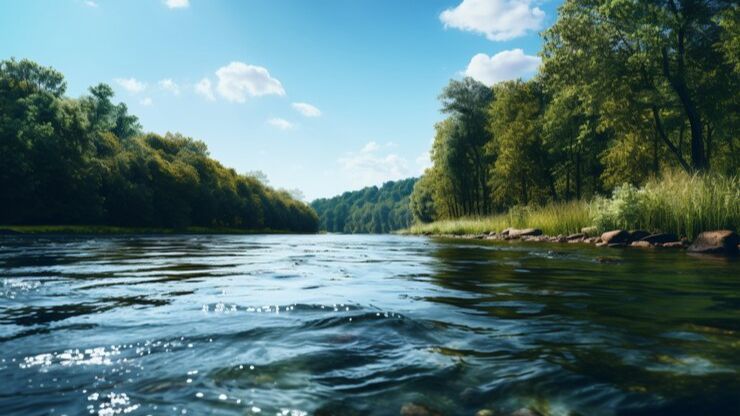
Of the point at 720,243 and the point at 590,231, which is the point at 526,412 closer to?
the point at 720,243

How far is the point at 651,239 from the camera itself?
14.7 meters

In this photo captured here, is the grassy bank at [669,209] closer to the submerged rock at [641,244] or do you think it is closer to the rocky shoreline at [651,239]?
the rocky shoreline at [651,239]

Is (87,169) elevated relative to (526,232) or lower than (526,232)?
elevated

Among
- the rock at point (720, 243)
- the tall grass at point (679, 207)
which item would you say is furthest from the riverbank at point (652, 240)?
the tall grass at point (679, 207)

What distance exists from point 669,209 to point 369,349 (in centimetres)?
1594

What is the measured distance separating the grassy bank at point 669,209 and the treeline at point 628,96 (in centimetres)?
300

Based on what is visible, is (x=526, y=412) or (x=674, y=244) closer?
(x=526, y=412)

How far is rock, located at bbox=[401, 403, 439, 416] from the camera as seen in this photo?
2115 mm

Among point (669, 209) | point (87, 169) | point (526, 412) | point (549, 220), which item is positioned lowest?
point (526, 412)

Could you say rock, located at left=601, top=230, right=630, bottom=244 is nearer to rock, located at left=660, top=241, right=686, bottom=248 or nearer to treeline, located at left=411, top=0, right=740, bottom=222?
rock, located at left=660, top=241, right=686, bottom=248

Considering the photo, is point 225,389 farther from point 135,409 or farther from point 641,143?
point 641,143

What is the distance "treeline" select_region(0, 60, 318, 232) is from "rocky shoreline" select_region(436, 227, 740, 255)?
41886 millimetres

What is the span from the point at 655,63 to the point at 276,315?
1097 inches

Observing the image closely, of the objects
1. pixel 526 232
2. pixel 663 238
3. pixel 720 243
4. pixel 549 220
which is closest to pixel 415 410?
pixel 720 243
